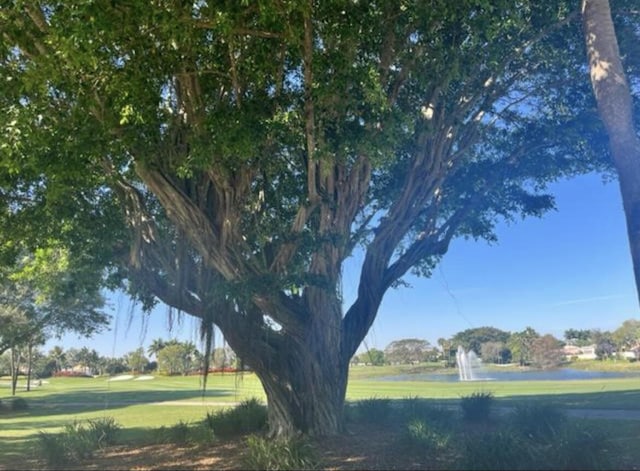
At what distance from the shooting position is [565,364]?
33656mm

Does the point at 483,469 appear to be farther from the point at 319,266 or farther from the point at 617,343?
the point at 617,343

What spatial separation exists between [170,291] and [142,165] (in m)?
2.99

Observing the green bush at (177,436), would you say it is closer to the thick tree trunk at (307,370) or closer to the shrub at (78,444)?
the shrub at (78,444)

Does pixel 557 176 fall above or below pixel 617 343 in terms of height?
above

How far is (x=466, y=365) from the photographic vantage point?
30.5 meters

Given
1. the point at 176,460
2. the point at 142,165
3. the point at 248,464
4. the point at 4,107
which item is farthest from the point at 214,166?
the point at 176,460

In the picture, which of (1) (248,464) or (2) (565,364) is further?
(2) (565,364)

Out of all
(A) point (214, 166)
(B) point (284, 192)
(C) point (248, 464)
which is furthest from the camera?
(B) point (284, 192)

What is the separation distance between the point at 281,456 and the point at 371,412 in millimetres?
5406

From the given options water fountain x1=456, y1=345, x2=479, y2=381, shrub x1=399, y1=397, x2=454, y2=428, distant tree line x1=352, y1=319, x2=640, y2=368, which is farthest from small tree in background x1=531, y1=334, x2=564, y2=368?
shrub x1=399, y1=397, x2=454, y2=428

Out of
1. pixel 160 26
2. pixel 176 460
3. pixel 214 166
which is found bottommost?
pixel 176 460

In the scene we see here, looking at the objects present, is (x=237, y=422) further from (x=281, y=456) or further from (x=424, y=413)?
(x=281, y=456)

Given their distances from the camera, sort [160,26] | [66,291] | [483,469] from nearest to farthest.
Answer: [160,26] → [483,469] → [66,291]

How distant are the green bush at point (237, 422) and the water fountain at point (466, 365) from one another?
65.1 ft
